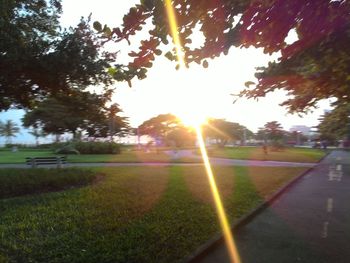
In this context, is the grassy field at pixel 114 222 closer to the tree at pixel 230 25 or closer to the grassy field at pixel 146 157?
the tree at pixel 230 25

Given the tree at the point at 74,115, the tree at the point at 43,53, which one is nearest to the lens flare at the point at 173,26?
the tree at the point at 43,53

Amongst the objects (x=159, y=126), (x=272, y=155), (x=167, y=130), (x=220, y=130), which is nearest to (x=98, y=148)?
(x=272, y=155)

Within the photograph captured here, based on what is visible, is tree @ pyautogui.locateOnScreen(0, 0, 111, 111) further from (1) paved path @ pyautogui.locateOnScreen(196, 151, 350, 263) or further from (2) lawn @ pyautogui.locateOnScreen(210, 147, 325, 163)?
(2) lawn @ pyautogui.locateOnScreen(210, 147, 325, 163)

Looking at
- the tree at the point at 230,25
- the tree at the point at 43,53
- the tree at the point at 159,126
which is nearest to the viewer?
the tree at the point at 230,25

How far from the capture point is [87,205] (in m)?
10.3

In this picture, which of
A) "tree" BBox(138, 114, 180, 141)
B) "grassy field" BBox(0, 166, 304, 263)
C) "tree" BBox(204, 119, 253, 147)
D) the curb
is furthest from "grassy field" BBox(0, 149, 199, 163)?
"tree" BBox(204, 119, 253, 147)

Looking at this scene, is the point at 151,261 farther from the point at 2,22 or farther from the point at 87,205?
the point at 2,22

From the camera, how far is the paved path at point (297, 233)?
23.6ft

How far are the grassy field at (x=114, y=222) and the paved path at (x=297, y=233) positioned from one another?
525mm

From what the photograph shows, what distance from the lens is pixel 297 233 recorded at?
9.03m

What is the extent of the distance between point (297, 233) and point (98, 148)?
35543mm

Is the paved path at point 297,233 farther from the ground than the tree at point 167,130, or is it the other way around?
the tree at point 167,130

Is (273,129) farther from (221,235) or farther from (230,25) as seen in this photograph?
(230,25)

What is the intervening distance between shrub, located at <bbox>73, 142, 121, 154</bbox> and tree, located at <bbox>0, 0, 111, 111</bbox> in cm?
2849
